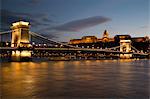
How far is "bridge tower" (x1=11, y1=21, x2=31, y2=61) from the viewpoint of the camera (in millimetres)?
53125

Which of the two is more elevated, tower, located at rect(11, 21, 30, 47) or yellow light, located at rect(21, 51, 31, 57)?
tower, located at rect(11, 21, 30, 47)

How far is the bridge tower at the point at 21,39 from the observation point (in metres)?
53.1

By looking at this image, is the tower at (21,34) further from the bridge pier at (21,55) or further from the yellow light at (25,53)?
the bridge pier at (21,55)

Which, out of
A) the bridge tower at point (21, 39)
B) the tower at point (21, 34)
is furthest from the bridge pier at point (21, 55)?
the tower at point (21, 34)

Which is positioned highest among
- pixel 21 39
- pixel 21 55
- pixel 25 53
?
pixel 21 39

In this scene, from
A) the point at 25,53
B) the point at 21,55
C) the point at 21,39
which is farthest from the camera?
the point at 21,39

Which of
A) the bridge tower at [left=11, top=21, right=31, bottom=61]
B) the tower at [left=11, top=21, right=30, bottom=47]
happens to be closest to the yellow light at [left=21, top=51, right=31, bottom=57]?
the bridge tower at [left=11, top=21, right=31, bottom=61]

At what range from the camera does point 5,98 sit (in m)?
10.5

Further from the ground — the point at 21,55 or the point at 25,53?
the point at 25,53

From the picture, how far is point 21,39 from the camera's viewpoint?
5606cm

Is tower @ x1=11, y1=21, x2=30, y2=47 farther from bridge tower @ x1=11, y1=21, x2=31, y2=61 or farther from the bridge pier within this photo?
the bridge pier

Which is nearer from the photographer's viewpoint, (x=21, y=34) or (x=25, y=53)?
(x=25, y=53)

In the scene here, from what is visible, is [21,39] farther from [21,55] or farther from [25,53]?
[21,55]

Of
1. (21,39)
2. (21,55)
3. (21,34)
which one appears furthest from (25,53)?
(21,34)
